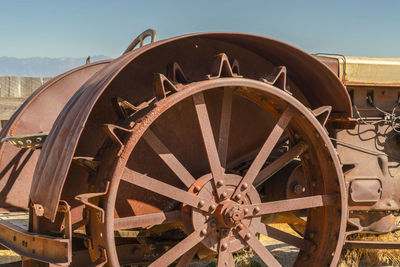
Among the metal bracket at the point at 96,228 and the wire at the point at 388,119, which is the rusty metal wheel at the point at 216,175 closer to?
the metal bracket at the point at 96,228

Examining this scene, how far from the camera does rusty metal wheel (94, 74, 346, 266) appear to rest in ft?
8.83

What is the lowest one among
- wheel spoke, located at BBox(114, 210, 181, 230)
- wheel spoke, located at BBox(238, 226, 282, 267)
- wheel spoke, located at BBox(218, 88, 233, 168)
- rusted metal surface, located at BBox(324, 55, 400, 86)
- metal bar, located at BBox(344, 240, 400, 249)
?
metal bar, located at BBox(344, 240, 400, 249)

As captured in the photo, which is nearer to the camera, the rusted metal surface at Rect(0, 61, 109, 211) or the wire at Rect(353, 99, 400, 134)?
the rusted metal surface at Rect(0, 61, 109, 211)

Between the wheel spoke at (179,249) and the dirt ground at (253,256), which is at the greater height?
the wheel spoke at (179,249)

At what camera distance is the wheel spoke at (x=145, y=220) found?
9.03 ft

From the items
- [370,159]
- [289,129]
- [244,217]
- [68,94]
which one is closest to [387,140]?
[370,159]

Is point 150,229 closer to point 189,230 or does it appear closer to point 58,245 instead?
point 189,230

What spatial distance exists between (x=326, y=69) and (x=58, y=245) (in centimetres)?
177

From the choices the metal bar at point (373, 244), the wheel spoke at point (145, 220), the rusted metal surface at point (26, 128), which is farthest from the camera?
the metal bar at point (373, 244)

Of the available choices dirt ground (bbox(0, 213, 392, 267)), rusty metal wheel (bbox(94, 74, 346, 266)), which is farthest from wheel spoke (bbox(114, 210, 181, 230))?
dirt ground (bbox(0, 213, 392, 267))

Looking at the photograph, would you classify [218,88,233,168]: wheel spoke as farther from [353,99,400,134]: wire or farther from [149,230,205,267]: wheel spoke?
[353,99,400,134]: wire

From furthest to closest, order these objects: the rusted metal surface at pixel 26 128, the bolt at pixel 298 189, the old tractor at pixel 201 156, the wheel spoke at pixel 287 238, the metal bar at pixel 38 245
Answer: the rusted metal surface at pixel 26 128, the bolt at pixel 298 189, the wheel spoke at pixel 287 238, the old tractor at pixel 201 156, the metal bar at pixel 38 245

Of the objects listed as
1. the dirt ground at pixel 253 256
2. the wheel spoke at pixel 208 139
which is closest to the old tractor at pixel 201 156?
the wheel spoke at pixel 208 139

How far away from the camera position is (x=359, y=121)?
3.72 m
